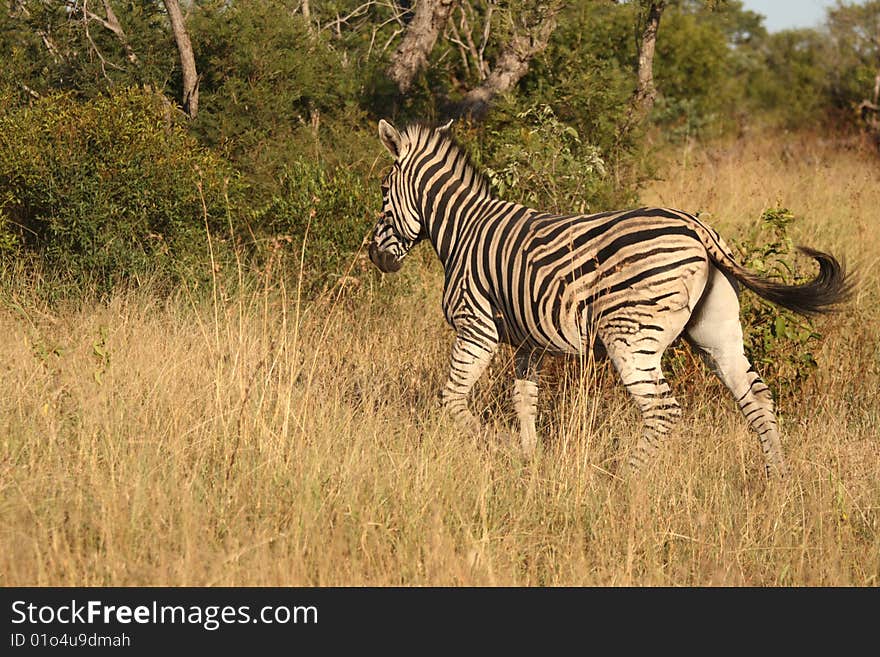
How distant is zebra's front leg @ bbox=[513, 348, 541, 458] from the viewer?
5.97m

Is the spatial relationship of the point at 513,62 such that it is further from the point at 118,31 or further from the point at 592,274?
the point at 592,274

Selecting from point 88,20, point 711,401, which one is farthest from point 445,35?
point 711,401

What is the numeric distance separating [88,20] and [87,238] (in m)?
3.72

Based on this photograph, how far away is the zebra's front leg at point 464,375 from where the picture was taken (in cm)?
576

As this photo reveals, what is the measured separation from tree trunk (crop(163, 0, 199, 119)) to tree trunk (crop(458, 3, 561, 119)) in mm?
2891

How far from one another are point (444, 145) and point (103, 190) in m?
3.21

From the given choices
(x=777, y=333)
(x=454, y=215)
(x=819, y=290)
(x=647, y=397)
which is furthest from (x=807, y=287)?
(x=454, y=215)

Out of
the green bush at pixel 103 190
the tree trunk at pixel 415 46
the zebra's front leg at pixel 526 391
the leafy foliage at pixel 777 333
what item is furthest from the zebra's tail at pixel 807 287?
the tree trunk at pixel 415 46

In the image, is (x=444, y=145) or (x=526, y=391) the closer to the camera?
(x=526, y=391)

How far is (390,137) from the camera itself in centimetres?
635

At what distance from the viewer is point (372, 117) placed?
11.5 m

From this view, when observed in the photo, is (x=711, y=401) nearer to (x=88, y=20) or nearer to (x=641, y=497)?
(x=641, y=497)

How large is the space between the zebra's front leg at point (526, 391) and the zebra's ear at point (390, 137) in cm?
147

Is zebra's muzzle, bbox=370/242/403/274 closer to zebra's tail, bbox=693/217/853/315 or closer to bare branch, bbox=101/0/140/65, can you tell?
zebra's tail, bbox=693/217/853/315
